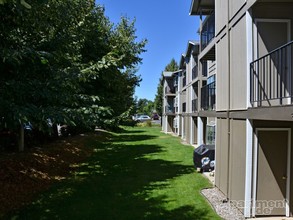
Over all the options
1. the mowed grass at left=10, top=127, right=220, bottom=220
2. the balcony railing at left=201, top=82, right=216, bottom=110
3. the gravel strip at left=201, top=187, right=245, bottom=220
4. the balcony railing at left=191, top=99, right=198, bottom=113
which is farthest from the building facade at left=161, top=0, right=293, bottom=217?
the balcony railing at left=191, top=99, right=198, bottom=113

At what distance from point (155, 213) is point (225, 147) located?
3.48m

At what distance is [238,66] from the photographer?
930 centimetres

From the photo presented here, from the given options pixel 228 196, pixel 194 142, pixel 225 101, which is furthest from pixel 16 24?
pixel 194 142

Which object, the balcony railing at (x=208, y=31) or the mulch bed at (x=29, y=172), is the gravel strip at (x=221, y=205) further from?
the balcony railing at (x=208, y=31)

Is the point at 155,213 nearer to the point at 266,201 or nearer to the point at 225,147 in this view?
the point at 266,201

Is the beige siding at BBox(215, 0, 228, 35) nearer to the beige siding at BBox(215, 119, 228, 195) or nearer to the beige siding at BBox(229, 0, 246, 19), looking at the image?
the beige siding at BBox(229, 0, 246, 19)

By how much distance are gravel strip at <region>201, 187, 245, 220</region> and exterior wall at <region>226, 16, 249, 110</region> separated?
2.74 metres

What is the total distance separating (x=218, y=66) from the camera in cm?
1198

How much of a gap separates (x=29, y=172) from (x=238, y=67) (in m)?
8.12

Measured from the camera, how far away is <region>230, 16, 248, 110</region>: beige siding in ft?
28.6

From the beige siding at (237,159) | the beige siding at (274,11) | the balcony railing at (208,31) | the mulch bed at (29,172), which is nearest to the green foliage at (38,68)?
the mulch bed at (29,172)

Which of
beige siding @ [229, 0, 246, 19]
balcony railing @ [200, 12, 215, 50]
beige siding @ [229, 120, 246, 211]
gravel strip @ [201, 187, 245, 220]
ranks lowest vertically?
gravel strip @ [201, 187, 245, 220]

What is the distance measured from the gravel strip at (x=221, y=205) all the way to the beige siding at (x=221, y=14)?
5.49 metres

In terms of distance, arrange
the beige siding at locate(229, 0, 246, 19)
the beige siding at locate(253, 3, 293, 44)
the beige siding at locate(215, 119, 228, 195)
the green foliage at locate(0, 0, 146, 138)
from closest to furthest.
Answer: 1. the green foliage at locate(0, 0, 146, 138)
2. the beige siding at locate(253, 3, 293, 44)
3. the beige siding at locate(229, 0, 246, 19)
4. the beige siding at locate(215, 119, 228, 195)
